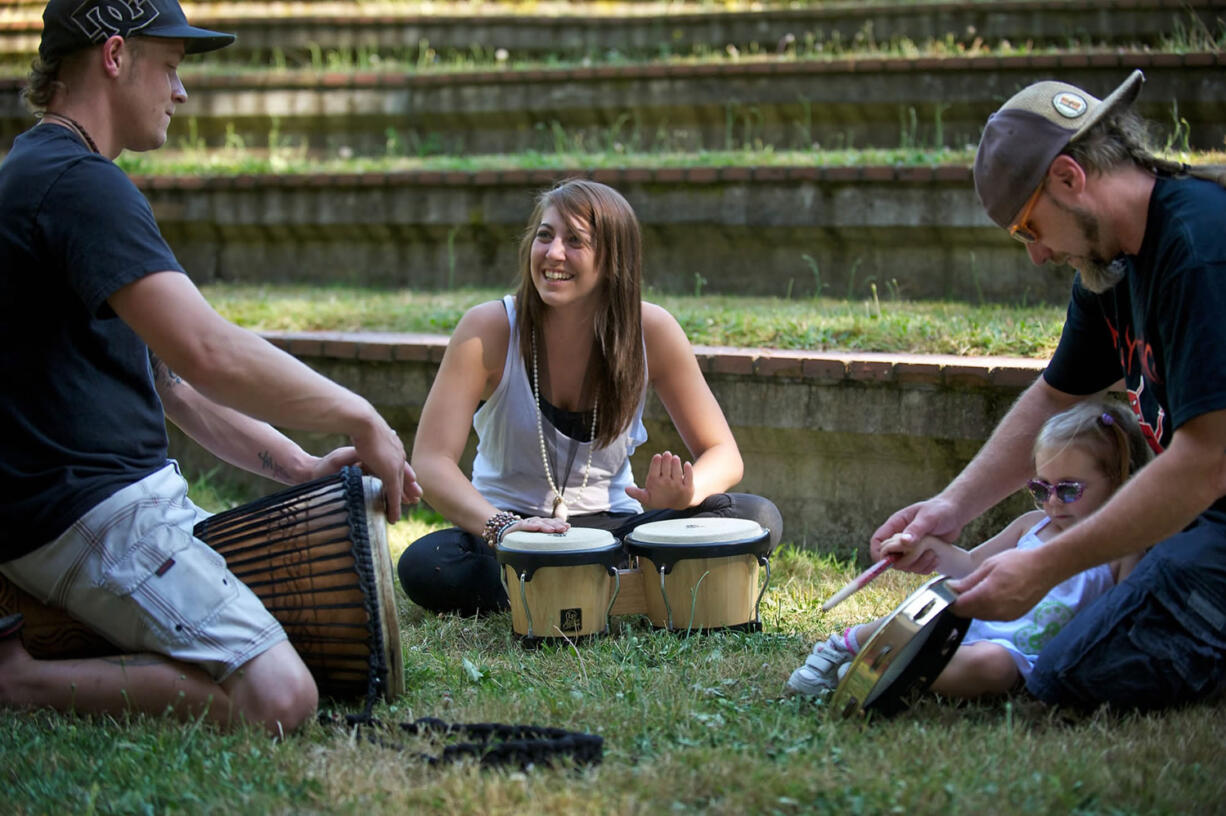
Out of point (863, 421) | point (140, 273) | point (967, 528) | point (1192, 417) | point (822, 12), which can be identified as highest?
point (822, 12)

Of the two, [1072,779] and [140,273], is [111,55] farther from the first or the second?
[1072,779]

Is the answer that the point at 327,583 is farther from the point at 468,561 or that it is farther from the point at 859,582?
the point at 859,582

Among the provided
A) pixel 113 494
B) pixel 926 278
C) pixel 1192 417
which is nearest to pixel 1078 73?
pixel 926 278

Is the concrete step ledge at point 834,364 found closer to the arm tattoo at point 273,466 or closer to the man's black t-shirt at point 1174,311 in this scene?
the man's black t-shirt at point 1174,311

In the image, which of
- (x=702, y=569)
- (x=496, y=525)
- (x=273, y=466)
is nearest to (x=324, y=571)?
(x=273, y=466)

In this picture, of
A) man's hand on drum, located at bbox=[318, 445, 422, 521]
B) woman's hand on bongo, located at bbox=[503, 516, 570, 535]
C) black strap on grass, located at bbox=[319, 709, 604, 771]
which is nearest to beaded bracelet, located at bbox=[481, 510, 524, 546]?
woman's hand on bongo, located at bbox=[503, 516, 570, 535]

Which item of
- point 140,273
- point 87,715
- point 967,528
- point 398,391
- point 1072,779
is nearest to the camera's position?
point 1072,779

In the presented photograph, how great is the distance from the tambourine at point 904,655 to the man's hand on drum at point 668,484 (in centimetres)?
96

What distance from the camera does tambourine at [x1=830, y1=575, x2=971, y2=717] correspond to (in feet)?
7.91

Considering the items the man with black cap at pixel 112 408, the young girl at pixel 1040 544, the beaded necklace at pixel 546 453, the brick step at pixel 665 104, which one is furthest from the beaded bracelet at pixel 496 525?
the brick step at pixel 665 104

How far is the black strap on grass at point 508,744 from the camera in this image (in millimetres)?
2301

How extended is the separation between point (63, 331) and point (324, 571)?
2.51ft

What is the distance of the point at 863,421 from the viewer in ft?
14.0

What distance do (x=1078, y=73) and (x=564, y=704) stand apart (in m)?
4.68
